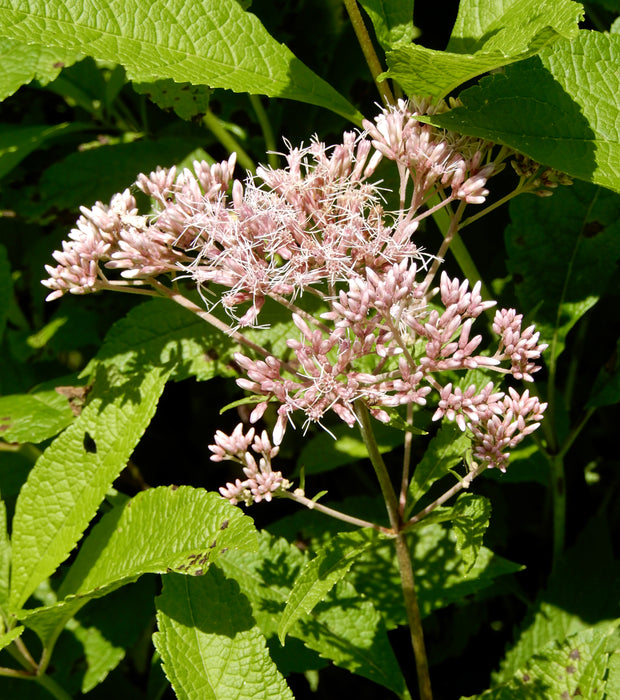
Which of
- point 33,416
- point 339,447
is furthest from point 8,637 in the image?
point 339,447

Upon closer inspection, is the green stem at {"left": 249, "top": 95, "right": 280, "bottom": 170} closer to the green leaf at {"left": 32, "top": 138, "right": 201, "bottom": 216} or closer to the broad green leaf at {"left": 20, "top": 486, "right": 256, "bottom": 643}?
the green leaf at {"left": 32, "top": 138, "right": 201, "bottom": 216}

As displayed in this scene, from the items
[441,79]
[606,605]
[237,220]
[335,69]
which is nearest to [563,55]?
[441,79]

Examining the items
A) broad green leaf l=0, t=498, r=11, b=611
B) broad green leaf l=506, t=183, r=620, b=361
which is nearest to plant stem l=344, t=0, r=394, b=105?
broad green leaf l=506, t=183, r=620, b=361

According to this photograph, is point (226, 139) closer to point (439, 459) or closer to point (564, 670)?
point (439, 459)

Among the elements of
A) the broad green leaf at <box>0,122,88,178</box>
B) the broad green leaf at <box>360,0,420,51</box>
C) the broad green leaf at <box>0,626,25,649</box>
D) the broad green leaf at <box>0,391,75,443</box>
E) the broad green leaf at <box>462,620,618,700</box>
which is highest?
the broad green leaf at <box>360,0,420,51</box>

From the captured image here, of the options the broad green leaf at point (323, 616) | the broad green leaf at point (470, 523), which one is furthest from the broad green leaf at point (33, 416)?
the broad green leaf at point (470, 523)

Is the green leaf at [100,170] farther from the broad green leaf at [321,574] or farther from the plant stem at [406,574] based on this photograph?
the broad green leaf at [321,574]
